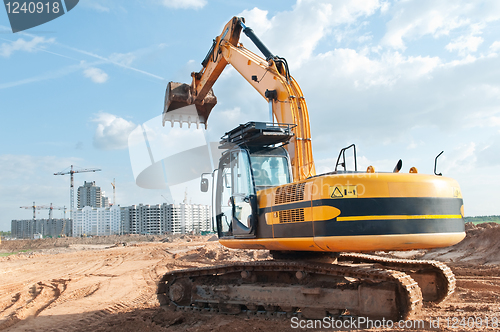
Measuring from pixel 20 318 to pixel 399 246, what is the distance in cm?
700

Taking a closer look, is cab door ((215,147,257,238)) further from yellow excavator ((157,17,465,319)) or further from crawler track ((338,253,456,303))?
crawler track ((338,253,456,303))

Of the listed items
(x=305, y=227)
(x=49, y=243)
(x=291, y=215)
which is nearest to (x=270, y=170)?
(x=291, y=215)

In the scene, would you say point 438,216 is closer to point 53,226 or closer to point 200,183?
point 200,183

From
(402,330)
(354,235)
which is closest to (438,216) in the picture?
(354,235)

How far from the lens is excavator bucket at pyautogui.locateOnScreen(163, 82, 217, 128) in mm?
11328

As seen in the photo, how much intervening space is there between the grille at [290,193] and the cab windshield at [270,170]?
2.50ft

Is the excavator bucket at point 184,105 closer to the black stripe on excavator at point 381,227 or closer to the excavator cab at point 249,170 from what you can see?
the excavator cab at point 249,170

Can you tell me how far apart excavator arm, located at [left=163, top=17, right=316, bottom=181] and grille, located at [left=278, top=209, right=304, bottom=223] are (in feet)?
5.27

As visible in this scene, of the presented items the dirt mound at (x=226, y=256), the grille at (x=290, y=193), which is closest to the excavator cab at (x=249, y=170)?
the grille at (x=290, y=193)

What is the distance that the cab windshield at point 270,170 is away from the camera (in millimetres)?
6324

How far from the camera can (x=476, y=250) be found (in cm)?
1360

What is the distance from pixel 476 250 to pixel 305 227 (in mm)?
11662

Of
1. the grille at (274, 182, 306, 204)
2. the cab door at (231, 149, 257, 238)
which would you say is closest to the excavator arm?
the cab door at (231, 149, 257, 238)

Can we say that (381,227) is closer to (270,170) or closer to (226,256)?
(270,170)
